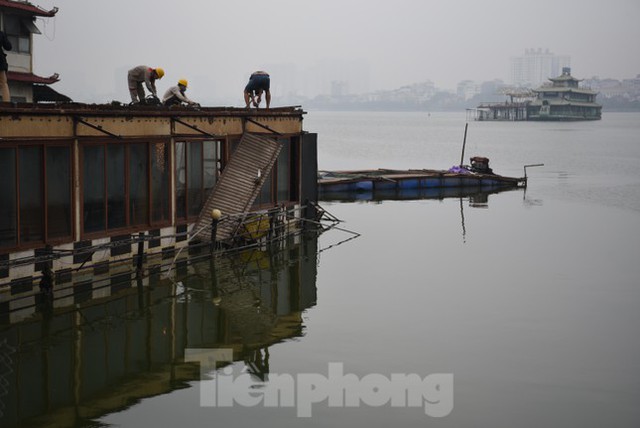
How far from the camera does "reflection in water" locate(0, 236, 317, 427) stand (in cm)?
1316

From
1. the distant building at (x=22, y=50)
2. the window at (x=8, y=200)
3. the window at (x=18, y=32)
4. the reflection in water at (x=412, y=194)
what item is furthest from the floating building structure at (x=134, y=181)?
the window at (x=18, y=32)

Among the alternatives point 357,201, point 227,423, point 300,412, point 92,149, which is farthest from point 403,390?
point 357,201

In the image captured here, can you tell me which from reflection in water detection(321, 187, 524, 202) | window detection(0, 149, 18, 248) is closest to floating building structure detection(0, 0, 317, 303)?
window detection(0, 149, 18, 248)

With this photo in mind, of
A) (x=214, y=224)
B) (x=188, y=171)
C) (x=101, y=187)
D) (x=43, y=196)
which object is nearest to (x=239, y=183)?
(x=188, y=171)

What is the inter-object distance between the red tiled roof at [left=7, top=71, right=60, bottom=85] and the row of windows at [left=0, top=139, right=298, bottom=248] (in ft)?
73.0

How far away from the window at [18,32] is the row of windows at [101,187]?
77.7ft

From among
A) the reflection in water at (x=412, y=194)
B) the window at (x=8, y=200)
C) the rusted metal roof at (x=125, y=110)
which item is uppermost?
the rusted metal roof at (x=125, y=110)

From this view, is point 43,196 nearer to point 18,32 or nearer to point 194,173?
point 194,173

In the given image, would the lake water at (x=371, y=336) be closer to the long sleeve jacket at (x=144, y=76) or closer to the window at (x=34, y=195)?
the window at (x=34, y=195)

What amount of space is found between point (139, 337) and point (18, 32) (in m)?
32.4

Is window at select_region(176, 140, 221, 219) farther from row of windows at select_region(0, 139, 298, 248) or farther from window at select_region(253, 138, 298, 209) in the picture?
window at select_region(253, 138, 298, 209)

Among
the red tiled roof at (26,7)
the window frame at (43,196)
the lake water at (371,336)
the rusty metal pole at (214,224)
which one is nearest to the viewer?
the lake water at (371,336)

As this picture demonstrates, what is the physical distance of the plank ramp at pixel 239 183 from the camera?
935 inches

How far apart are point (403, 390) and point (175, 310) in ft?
20.8
